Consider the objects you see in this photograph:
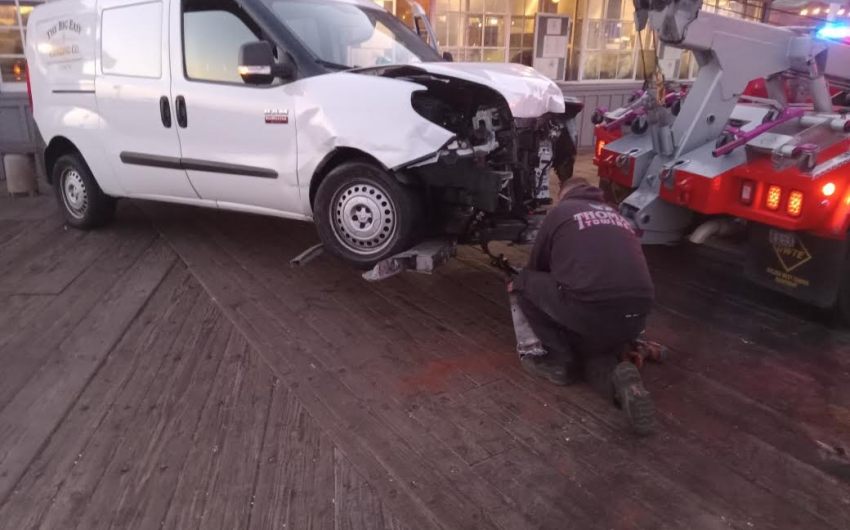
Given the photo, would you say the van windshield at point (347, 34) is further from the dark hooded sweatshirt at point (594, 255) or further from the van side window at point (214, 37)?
the dark hooded sweatshirt at point (594, 255)

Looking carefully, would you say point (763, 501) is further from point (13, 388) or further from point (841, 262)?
point (13, 388)

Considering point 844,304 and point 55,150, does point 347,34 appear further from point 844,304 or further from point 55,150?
point 844,304

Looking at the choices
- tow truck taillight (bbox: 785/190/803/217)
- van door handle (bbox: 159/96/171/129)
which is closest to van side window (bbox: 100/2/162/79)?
van door handle (bbox: 159/96/171/129)

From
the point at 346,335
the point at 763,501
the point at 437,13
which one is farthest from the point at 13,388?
the point at 437,13

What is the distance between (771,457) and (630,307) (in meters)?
0.94

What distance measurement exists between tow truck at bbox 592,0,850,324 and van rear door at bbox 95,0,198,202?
3.58 m

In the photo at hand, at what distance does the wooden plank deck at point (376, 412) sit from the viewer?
2656 millimetres

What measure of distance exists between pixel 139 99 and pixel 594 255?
3.86 meters

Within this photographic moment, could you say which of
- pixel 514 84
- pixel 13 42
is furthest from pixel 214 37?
pixel 13 42

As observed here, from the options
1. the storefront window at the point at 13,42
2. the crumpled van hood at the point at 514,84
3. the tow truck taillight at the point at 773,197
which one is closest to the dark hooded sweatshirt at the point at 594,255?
the crumpled van hood at the point at 514,84

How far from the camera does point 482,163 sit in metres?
3.97

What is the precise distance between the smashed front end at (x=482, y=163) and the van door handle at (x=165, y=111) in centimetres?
195

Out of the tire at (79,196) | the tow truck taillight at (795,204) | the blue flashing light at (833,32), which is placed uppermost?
the blue flashing light at (833,32)

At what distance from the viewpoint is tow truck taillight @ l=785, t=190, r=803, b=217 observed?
3951 mm
